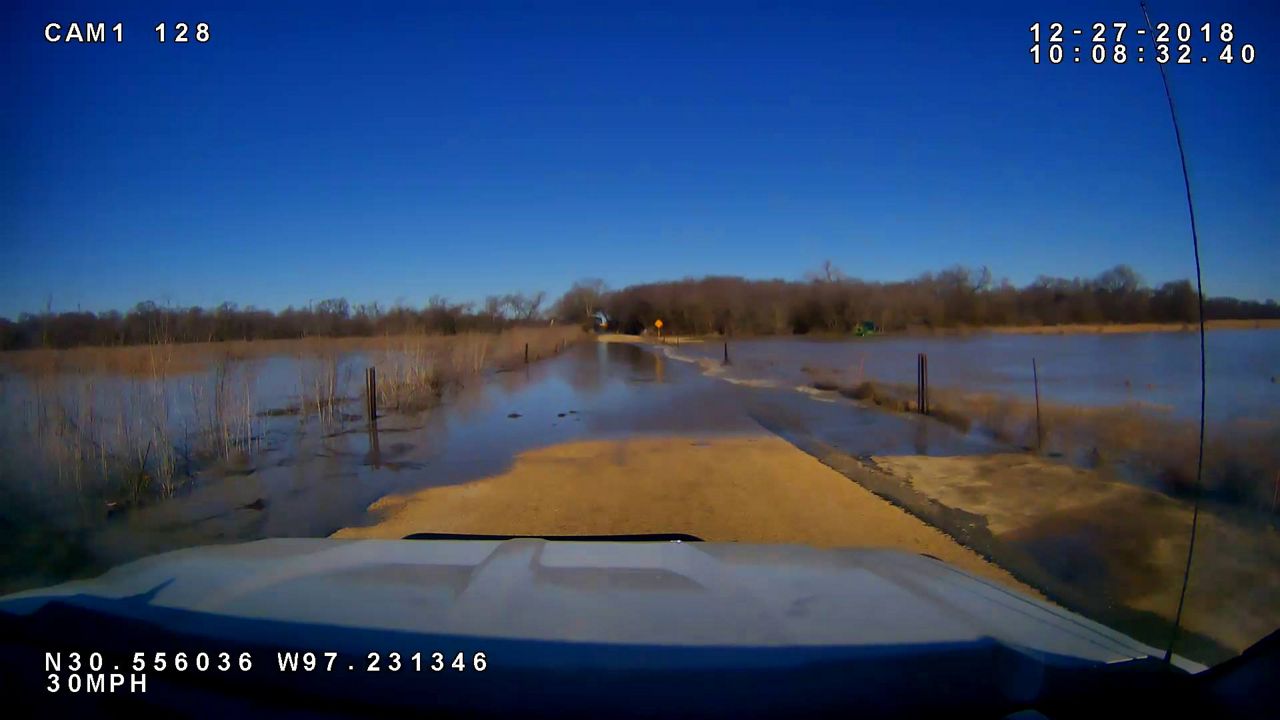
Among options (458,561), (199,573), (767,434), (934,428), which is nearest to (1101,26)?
(458,561)

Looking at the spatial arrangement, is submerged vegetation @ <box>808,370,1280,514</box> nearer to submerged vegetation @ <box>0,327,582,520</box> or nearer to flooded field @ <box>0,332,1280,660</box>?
flooded field @ <box>0,332,1280,660</box>

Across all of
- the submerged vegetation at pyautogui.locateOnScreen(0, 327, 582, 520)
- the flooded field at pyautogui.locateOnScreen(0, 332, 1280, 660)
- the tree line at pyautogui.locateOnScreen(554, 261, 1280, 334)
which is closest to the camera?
the flooded field at pyautogui.locateOnScreen(0, 332, 1280, 660)

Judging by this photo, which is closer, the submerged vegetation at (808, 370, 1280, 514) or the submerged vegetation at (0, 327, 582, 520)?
the submerged vegetation at (0, 327, 582, 520)

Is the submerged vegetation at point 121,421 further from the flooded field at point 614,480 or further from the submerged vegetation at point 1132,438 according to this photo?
the submerged vegetation at point 1132,438

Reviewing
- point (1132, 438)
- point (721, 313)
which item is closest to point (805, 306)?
point (721, 313)

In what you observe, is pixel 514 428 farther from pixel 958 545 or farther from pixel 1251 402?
pixel 1251 402

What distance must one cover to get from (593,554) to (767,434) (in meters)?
10.4

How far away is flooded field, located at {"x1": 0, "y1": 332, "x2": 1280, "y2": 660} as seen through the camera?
5520mm

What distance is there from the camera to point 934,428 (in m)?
14.6

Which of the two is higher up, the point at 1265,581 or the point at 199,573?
the point at 199,573

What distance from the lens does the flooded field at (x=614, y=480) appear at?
18.1ft

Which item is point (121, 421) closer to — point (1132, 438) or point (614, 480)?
point (614, 480)

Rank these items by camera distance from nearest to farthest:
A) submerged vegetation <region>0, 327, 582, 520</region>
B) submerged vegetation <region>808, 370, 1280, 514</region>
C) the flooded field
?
the flooded field → submerged vegetation <region>0, 327, 582, 520</region> → submerged vegetation <region>808, 370, 1280, 514</region>

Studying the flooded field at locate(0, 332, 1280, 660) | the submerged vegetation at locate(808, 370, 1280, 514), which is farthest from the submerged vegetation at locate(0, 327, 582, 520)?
the submerged vegetation at locate(808, 370, 1280, 514)
